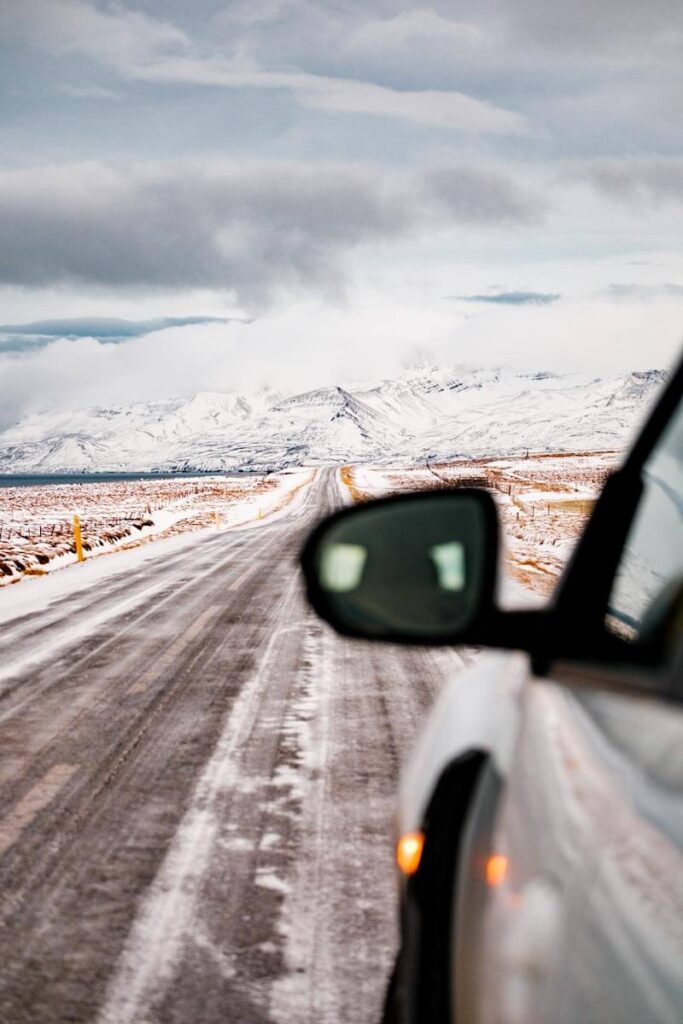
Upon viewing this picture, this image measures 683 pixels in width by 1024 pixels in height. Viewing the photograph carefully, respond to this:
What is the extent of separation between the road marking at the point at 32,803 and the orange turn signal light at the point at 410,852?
2.22 metres

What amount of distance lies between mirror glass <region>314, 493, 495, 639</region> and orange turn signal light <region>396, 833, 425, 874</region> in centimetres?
53

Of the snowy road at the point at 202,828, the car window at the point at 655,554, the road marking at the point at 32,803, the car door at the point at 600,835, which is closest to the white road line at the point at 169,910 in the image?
the snowy road at the point at 202,828

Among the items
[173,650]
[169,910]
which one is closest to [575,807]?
[169,910]

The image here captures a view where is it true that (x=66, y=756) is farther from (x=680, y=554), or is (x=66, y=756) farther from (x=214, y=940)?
(x=680, y=554)

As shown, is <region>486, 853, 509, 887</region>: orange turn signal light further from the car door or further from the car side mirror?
the car side mirror

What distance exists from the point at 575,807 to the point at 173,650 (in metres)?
6.62

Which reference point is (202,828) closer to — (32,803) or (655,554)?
(32,803)

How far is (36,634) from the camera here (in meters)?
8.50

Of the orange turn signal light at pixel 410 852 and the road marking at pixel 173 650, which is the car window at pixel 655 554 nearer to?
the orange turn signal light at pixel 410 852

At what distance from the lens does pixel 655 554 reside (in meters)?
1.51

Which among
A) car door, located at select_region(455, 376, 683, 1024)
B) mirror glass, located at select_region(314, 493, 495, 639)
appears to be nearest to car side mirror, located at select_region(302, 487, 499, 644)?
mirror glass, located at select_region(314, 493, 495, 639)

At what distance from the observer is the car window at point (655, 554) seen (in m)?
1.37

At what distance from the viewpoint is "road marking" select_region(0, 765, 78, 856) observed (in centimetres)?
355

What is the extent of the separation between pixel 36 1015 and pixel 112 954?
330mm
